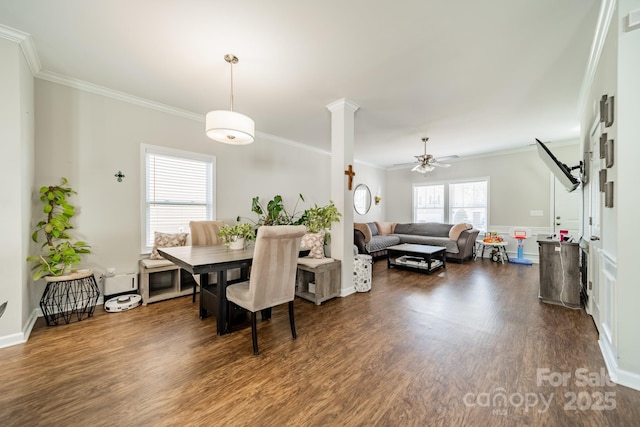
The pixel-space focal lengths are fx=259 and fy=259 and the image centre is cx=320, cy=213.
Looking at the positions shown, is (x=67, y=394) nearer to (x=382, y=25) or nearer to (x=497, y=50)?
(x=382, y=25)

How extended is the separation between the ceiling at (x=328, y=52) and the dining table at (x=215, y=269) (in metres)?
1.95

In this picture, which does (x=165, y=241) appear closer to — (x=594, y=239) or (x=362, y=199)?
(x=594, y=239)

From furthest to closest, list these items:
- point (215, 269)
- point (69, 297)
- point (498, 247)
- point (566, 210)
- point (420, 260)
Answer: point (498, 247), point (566, 210), point (420, 260), point (69, 297), point (215, 269)

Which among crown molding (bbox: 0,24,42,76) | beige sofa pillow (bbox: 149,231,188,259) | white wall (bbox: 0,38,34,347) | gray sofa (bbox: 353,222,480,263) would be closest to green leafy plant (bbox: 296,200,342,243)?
beige sofa pillow (bbox: 149,231,188,259)

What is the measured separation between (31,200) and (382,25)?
3868 millimetres

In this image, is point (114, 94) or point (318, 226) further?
point (318, 226)

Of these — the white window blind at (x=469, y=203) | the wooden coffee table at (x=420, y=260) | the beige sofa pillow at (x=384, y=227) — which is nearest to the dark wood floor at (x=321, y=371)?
the wooden coffee table at (x=420, y=260)

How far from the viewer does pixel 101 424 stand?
143 cm

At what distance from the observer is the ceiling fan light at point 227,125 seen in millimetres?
2322

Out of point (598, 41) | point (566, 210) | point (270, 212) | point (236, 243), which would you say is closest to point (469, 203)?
point (566, 210)

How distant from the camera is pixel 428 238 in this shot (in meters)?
6.50

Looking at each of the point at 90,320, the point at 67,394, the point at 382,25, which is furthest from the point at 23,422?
the point at 382,25

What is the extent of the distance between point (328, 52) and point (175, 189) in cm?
288

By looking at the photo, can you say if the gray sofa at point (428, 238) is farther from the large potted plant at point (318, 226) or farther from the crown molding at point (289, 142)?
the large potted plant at point (318, 226)
